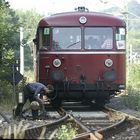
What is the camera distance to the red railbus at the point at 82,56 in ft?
59.7

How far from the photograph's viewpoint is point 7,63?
70.3 feet

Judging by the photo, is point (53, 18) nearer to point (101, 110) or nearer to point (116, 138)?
point (101, 110)

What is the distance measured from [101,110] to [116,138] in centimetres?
752

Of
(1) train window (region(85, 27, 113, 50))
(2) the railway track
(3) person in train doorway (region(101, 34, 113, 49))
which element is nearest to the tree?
(1) train window (region(85, 27, 113, 50))

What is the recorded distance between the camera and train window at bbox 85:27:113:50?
1839cm

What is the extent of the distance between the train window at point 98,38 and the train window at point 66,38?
11.8 inches

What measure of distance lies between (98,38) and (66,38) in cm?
105

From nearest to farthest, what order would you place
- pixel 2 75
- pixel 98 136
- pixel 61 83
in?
pixel 98 136
pixel 61 83
pixel 2 75

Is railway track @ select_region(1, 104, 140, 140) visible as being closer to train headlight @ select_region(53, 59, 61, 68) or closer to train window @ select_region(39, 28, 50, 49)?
train headlight @ select_region(53, 59, 61, 68)

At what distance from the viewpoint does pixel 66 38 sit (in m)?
18.4

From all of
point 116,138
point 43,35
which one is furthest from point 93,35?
point 116,138

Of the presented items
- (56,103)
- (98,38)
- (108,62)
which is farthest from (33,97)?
(56,103)

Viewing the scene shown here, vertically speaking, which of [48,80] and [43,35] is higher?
[43,35]

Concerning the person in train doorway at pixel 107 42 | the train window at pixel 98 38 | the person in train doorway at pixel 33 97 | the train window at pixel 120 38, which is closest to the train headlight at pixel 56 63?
the train window at pixel 98 38
